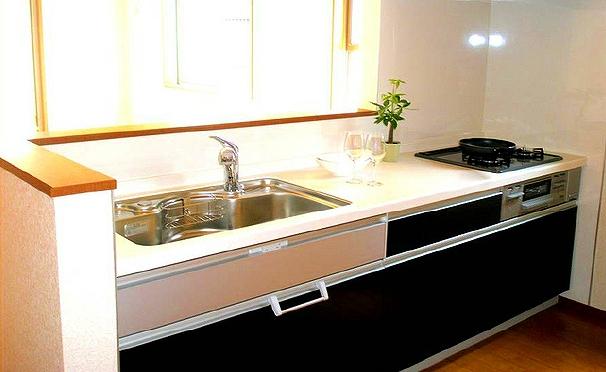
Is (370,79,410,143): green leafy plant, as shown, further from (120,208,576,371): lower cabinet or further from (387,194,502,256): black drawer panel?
(120,208,576,371): lower cabinet

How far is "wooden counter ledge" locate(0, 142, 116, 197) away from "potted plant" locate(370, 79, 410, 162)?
159 centimetres

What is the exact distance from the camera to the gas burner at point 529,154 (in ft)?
10.8

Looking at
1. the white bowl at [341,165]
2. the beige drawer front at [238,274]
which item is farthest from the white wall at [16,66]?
the beige drawer front at [238,274]

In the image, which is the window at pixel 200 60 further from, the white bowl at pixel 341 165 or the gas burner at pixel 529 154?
the gas burner at pixel 529 154

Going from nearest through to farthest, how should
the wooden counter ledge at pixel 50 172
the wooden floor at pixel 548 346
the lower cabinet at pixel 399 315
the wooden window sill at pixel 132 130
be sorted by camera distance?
1. the wooden counter ledge at pixel 50 172
2. the lower cabinet at pixel 399 315
3. the wooden window sill at pixel 132 130
4. the wooden floor at pixel 548 346

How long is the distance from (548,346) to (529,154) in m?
0.90

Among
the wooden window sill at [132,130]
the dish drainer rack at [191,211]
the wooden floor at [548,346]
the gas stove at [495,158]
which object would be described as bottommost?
the wooden floor at [548,346]

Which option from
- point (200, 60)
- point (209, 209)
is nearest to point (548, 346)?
point (209, 209)

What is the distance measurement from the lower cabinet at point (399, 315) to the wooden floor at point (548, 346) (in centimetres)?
13

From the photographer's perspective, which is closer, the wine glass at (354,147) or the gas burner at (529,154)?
the wine glass at (354,147)

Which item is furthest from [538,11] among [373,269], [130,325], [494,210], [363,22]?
[130,325]

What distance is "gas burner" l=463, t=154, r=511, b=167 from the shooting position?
310 centimetres

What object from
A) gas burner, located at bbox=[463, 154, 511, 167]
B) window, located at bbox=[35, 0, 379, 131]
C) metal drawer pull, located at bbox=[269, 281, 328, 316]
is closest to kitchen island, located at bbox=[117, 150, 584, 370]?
metal drawer pull, located at bbox=[269, 281, 328, 316]

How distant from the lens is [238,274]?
201 cm
